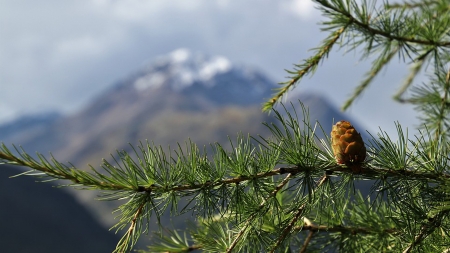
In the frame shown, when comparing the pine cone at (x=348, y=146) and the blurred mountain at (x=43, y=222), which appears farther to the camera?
the blurred mountain at (x=43, y=222)

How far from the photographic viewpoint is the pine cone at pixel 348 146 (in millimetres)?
1048

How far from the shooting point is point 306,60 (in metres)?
1.72

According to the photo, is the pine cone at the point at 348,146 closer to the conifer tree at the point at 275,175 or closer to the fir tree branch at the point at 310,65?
the conifer tree at the point at 275,175

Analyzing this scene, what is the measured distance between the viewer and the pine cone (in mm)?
1048

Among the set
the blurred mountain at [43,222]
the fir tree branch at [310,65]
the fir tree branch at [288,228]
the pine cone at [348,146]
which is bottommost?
the fir tree branch at [288,228]

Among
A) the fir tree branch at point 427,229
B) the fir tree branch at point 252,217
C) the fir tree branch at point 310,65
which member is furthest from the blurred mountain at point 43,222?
the fir tree branch at point 427,229

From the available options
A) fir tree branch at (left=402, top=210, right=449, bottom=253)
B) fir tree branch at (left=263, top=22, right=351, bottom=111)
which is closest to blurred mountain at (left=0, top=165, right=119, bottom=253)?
fir tree branch at (left=263, top=22, right=351, bottom=111)

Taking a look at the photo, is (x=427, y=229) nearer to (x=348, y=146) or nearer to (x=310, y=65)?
(x=348, y=146)

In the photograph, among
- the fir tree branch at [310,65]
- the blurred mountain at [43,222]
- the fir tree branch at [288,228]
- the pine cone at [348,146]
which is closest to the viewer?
the pine cone at [348,146]

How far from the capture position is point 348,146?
1042mm

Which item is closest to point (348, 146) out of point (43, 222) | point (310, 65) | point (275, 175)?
point (275, 175)

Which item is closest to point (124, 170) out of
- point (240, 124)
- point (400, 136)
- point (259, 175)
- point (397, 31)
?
point (259, 175)

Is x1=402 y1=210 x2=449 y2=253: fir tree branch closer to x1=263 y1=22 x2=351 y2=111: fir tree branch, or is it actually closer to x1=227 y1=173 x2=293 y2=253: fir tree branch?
x1=227 y1=173 x2=293 y2=253: fir tree branch

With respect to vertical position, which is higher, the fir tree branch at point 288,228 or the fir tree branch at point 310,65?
the fir tree branch at point 310,65
